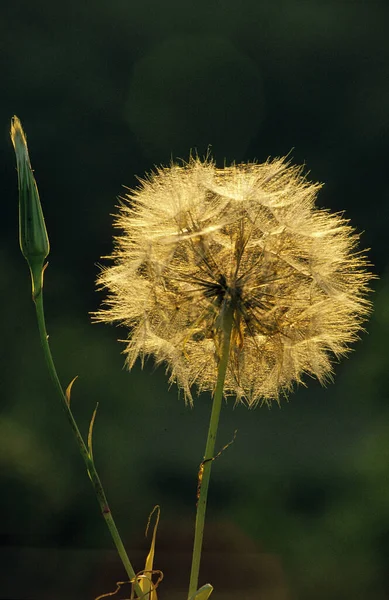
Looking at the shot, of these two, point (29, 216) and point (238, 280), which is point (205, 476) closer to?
point (238, 280)

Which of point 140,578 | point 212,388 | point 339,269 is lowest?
point 140,578

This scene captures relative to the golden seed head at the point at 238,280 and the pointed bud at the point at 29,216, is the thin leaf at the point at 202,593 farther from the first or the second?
the pointed bud at the point at 29,216

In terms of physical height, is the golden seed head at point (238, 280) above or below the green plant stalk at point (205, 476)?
above

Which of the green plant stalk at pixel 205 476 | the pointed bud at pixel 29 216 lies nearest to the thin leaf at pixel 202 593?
the green plant stalk at pixel 205 476

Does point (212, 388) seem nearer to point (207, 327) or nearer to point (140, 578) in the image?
point (207, 327)

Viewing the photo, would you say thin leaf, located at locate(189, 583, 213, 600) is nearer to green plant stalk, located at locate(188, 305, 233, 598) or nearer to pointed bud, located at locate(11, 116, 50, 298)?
green plant stalk, located at locate(188, 305, 233, 598)

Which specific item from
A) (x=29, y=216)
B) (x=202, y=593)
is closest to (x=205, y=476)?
(x=202, y=593)

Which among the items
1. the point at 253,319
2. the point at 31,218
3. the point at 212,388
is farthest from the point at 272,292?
the point at 31,218
